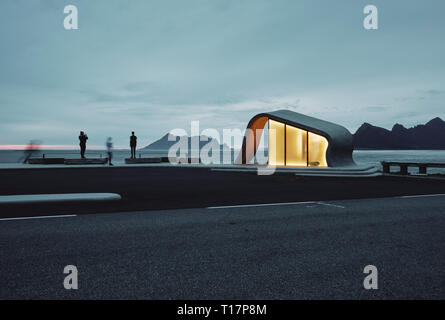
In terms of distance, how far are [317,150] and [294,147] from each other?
6.10 ft

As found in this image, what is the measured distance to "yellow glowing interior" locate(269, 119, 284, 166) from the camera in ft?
82.8

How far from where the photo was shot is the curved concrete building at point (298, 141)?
22.7m

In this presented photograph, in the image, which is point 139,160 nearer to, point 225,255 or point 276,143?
point 276,143

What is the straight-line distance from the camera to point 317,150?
23438 millimetres

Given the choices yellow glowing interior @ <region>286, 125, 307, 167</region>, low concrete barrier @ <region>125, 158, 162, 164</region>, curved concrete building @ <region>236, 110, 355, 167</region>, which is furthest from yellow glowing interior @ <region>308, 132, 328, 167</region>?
low concrete barrier @ <region>125, 158, 162, 164</region>

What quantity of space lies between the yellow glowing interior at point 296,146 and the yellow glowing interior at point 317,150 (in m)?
0.47

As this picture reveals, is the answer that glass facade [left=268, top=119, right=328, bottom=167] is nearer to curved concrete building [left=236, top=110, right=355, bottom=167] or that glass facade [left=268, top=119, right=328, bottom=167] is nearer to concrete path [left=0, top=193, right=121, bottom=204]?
curved concrete building [left=236, top=110, right=355, bottom=167]

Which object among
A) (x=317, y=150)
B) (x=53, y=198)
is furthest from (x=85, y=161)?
(x=53, y=198)

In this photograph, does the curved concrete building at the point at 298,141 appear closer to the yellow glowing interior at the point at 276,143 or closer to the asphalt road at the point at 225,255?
the yellow glowing interior at the point at 276,143

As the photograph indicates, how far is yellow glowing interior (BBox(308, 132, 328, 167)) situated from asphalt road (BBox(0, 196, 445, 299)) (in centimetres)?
1595

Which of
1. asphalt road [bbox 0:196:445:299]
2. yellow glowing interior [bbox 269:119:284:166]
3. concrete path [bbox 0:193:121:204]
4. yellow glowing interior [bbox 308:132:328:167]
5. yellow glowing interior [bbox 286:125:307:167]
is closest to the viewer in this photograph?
asphalt road [bbox 0:196:445:299]

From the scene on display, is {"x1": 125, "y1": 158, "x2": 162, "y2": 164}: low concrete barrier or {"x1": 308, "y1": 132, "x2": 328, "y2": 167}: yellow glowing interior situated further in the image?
{"x1": 125, "y1": 158, "x2": 162, "y2": 164}: low concrete barrier
